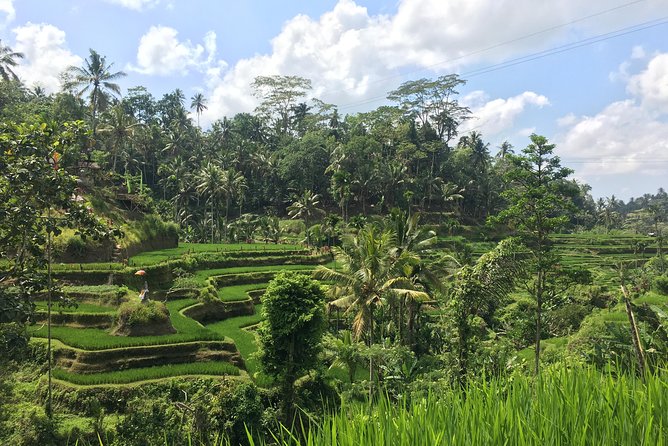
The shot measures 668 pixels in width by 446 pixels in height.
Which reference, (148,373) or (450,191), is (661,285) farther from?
(148,373)

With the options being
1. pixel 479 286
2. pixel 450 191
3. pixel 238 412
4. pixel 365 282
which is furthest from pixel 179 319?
pixel 450 191

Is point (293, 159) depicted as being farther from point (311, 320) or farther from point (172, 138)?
point (311, 320)

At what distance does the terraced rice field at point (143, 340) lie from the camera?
15812 millimetres

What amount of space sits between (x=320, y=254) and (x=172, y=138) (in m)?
34.0

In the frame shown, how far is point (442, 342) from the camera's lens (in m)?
24.6

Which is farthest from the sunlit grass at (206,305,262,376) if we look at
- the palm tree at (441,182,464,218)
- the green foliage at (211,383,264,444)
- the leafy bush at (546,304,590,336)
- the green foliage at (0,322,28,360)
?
the palm tree at (441,182,464,218)

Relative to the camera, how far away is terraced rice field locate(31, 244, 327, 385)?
623 inches

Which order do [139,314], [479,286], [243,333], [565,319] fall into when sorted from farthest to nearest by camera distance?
[565,319] → [243,333] → [139,314] → [479,286]

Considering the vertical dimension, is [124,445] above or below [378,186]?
below

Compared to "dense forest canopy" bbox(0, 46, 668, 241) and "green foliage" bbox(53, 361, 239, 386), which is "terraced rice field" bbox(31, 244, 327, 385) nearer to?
"green foliage" bbox(53, 361, 239, 386)

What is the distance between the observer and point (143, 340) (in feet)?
57.3

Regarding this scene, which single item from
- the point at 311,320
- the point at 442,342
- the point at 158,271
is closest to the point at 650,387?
the point at 311,320

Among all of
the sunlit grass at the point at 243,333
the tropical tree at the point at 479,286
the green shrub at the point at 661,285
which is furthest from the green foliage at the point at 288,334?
the green shrub at the point at 661,285

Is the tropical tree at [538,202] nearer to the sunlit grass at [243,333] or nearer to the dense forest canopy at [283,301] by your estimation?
the dense forest canopy at [283,301]
